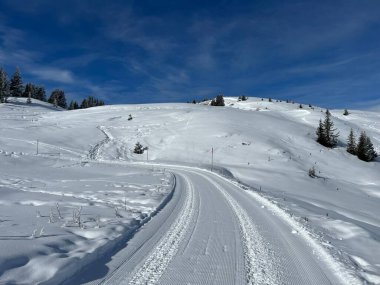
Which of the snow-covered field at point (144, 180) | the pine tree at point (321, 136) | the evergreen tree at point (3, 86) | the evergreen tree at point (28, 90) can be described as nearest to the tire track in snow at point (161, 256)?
the snow-covered field at point (144, 180)

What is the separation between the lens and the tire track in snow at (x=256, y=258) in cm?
560

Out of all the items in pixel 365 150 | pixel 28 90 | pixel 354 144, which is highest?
pixel 28 90

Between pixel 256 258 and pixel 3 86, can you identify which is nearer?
pixel 256 258

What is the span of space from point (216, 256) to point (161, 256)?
1088mm

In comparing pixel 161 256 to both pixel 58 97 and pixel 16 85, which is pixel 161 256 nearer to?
pixel 16 85

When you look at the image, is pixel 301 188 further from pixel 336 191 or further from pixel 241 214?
pixel 241 214

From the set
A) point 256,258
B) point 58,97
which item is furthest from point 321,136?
point 58,97

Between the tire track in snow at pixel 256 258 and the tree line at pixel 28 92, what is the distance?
9783 centimetres

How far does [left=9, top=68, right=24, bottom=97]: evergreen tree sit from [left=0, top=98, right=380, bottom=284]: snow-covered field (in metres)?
35.7

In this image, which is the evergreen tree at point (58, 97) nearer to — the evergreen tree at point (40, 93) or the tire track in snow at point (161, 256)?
the evergreen tree at point (40, 93)

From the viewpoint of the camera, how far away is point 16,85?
357 ft

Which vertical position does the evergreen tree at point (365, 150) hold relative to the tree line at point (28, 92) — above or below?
below

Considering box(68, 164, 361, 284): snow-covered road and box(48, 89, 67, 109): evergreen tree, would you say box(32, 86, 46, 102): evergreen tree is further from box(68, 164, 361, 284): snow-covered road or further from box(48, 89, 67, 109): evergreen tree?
box(68, 164, 361, 284): snow-covered road

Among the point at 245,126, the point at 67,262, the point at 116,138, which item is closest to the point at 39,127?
the point at 116,138
